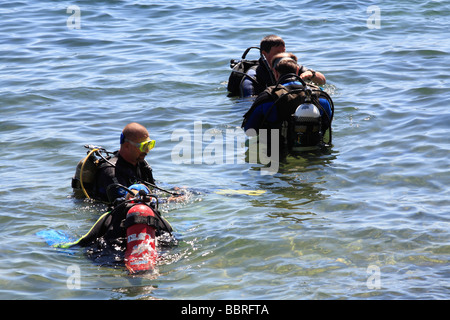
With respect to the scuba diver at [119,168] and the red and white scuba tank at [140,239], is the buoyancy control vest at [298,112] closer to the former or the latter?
the scuba diver at [119,168]

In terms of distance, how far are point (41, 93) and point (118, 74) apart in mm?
1617

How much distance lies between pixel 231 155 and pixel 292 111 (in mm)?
1088

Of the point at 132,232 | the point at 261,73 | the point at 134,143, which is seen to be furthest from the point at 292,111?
the point at 132,232

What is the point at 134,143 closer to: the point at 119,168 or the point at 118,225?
the point at 119,168

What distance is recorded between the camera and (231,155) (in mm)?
8289

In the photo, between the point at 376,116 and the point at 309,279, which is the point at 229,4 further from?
the point at 309,279

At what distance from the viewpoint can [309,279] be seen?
201 inches

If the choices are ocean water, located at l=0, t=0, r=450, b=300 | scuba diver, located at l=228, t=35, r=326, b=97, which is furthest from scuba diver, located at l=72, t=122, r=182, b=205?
scuba diver, located at l=228, t=35, r=326, b=97

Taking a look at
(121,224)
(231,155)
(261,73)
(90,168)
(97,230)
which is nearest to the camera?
(121,224)

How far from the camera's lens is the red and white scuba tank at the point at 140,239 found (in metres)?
4.96

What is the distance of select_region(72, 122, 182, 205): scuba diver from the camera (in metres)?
5.83

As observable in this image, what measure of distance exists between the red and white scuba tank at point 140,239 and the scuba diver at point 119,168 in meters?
0.66
